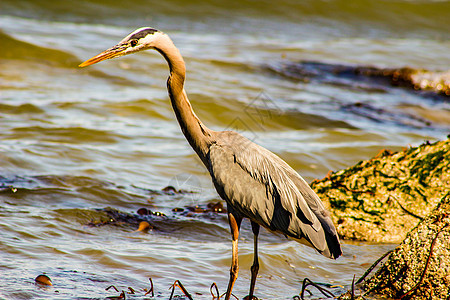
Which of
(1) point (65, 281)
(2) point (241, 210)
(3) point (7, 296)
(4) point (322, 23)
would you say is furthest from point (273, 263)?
(4) point (322, 23)

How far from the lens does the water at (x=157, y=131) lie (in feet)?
15.0

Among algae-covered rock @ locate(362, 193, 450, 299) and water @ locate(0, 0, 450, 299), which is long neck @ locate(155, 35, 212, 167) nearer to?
water @ locate(0, 0, 450, 299)

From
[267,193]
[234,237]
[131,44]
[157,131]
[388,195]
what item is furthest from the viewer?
[157,131]

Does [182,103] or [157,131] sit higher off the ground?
[182,103]

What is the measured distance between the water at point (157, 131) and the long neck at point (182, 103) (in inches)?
43.2

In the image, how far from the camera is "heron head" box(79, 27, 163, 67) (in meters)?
3.53

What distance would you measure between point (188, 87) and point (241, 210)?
7.20m

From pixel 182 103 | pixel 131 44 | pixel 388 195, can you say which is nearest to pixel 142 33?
pixel 131 44

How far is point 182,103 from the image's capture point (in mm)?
3939

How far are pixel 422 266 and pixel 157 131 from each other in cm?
573

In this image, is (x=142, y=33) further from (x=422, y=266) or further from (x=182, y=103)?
(x=422, y=266)

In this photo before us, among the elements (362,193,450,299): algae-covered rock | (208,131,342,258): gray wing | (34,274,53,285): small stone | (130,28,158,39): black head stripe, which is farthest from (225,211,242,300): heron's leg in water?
(130,28,158,39): black head stripe

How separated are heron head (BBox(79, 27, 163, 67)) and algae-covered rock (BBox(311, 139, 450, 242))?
2476 millimetres

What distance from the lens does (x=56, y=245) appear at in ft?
15.6
